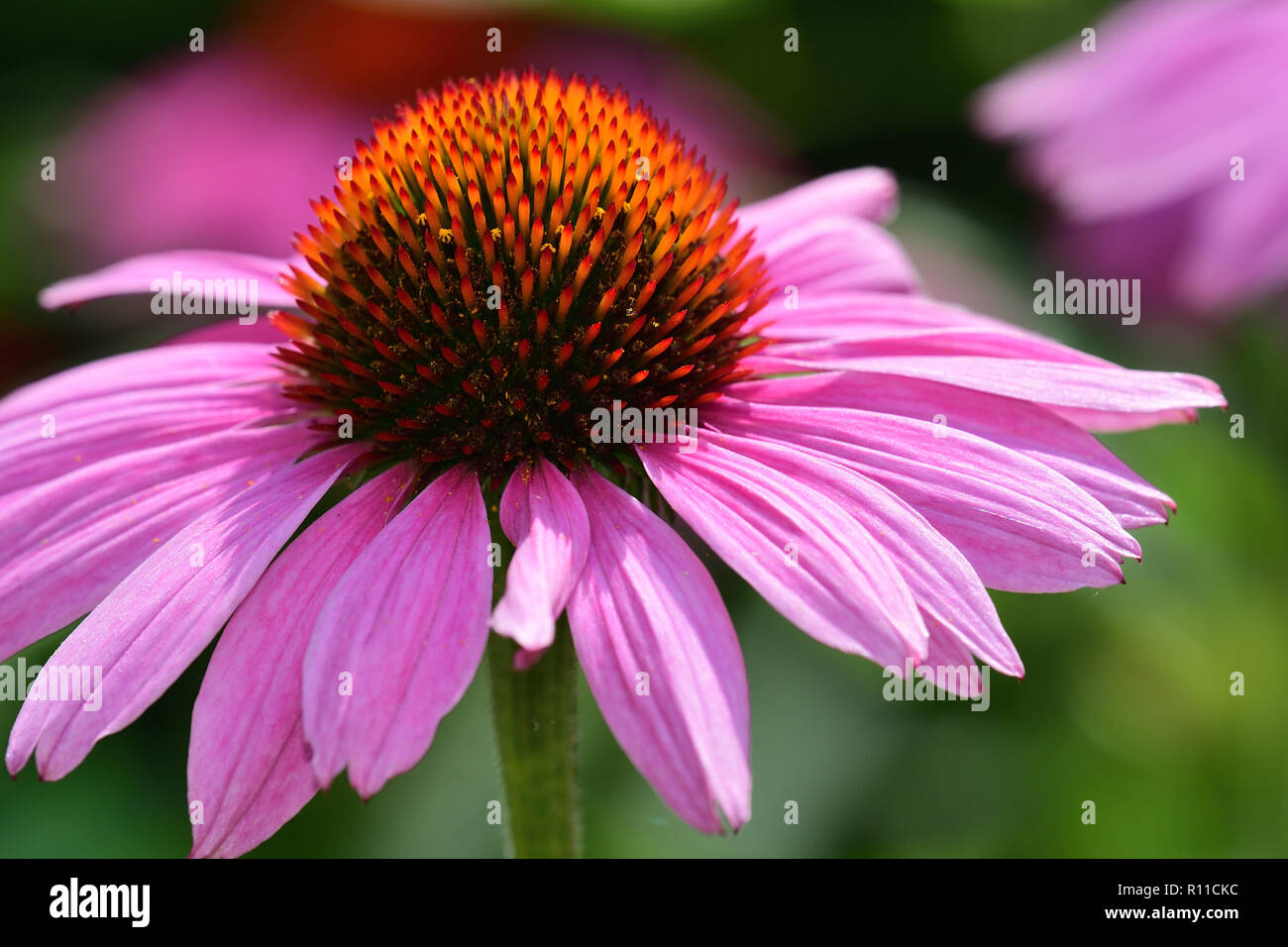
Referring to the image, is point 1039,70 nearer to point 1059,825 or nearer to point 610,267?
point 1059,825

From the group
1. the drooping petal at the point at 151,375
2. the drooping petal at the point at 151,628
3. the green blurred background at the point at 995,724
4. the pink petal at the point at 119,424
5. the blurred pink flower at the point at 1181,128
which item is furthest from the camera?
the green blurred background at the point at 995,724

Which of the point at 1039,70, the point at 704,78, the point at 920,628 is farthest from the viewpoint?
the point at 704,78

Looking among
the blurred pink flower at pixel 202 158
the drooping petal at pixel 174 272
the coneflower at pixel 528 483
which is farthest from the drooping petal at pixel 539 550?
the blurred pink flower at pixel 202 158

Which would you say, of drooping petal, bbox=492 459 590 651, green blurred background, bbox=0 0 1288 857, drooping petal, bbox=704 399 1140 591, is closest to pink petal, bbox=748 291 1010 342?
drooping petal, bbox=704 399 1140 591

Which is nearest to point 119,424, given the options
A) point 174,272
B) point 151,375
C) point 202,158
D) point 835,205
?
point 151,375

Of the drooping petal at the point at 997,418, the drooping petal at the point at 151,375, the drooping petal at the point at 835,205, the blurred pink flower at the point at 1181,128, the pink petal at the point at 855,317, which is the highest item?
the blurred pink flower at the point at 1181,128

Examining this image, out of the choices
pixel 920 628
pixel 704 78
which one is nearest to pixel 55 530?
pixel 920 628

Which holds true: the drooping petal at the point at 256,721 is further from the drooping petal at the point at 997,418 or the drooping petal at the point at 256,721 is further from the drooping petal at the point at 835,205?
the drooping petal at the point at 835,205
